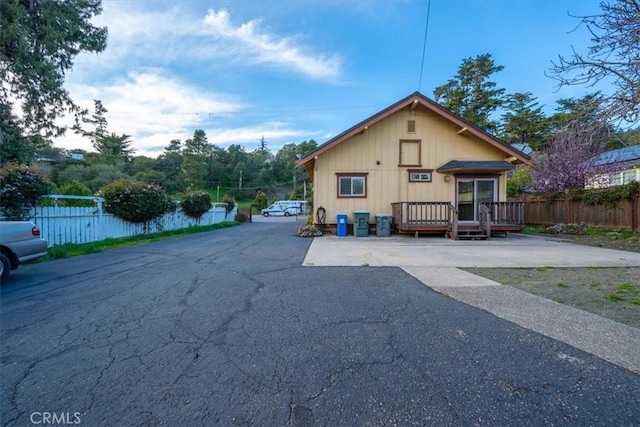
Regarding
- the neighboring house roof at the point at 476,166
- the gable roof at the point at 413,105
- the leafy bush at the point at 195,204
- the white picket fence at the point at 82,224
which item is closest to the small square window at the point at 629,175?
the gable roof at the point at 413,105

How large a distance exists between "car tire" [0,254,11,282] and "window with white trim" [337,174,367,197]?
10.2 metres

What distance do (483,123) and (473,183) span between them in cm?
2687

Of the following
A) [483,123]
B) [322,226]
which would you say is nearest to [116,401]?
[322,226]

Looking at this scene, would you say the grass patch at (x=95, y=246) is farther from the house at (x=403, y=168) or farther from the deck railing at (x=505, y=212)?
the deck railing at (x=505, y=212)

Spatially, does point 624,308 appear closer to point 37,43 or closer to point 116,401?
point 116,401

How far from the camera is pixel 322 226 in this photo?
12.9 meters

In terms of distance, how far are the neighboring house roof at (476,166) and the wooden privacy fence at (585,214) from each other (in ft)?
16.4

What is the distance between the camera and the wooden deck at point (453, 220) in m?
11.1

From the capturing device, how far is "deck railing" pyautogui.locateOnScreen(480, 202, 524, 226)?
1141 cm

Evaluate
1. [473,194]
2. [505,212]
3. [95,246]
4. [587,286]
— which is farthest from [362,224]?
[95,246]

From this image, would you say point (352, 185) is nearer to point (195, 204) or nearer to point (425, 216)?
point (425, 216)

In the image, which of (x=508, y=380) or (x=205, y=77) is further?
(x=205, y=77)

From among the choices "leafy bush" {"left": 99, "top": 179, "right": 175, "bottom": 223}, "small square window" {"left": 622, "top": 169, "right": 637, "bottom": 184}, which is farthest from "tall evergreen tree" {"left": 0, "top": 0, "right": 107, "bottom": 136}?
"small square window" {"left": 622, "top": 169, "right": 637, "bottom": 184}

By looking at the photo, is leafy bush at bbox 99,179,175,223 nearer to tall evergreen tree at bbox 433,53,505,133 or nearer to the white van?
the white van
